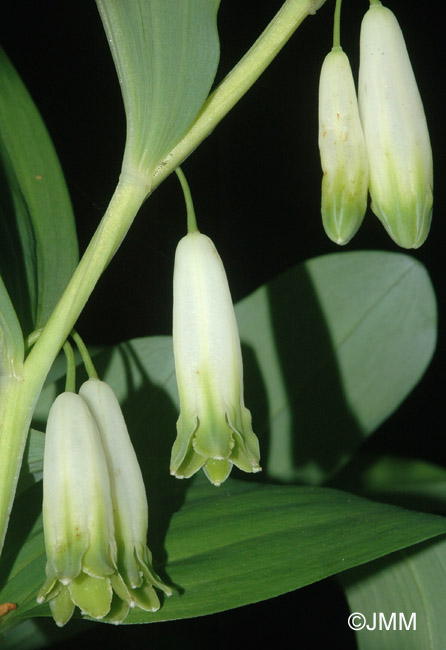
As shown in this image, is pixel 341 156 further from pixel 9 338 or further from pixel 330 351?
pixel 330 351

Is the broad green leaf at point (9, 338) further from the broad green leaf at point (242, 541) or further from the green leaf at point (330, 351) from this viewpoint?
the green leaf at point (330, 351)

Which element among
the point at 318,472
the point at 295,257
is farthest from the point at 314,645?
the point at 295,257

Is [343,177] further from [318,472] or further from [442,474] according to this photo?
[442,474]

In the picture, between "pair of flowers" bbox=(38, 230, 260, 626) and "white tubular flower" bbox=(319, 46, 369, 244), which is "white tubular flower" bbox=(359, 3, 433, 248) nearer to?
"white tubular flower" bbox=(319, 46, 369, 244)

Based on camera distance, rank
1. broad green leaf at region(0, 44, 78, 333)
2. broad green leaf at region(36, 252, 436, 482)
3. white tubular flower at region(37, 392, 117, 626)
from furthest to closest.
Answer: broad green leaf at region(36, 252, 436, 482) < broad green leaf at region(0, 44, 78, 333) < white tubular flower at region(37, 392, 117, 626)

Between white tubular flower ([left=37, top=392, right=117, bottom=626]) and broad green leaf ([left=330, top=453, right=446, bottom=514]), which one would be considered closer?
white tubular flower ([left=37, top=392, right=117, bottom=626])

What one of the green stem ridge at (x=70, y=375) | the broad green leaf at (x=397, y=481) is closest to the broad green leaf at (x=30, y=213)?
the green stem ridge at (x=70, y=375)

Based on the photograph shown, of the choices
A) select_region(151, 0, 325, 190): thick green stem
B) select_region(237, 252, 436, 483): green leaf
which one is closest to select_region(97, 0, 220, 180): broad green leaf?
select_region(151, 0, 325, 190): thick green stem
